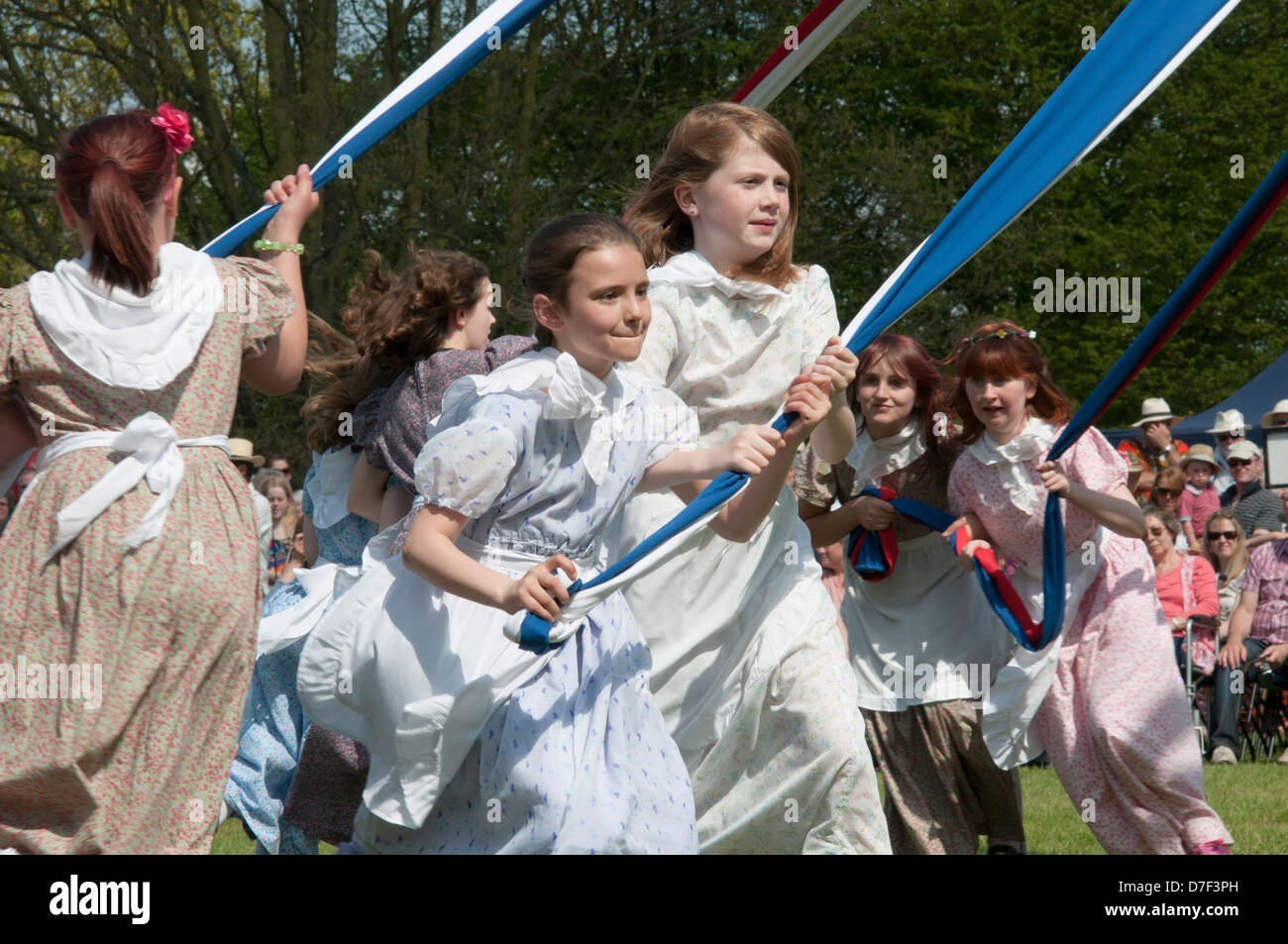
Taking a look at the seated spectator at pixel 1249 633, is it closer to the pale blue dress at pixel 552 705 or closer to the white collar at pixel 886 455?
the white collar at pixel 886 455

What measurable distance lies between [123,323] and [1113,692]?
10.6ft

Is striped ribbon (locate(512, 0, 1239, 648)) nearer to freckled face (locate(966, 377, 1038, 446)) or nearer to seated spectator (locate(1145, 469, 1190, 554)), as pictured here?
freckled face (locate(966, 377, 1038, 446))

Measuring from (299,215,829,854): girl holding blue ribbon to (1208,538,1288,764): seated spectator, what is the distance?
254 inches

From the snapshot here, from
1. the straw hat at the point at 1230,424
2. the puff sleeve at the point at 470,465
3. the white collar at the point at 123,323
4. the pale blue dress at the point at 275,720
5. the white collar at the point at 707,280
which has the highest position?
the white collar at the point at 707,280

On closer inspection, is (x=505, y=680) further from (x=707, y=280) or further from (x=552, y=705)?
(x=707, y=280)

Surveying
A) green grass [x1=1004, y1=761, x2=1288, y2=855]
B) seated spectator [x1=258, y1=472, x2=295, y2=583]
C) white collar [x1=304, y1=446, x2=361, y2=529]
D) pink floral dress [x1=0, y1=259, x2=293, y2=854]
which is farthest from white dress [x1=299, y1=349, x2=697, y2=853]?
seated spectator [x1=258, y1=472, x2=295, y2=583]

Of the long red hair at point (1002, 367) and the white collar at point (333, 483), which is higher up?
the long red hair at point (1002, 367)

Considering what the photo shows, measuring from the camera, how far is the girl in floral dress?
11.0 ft

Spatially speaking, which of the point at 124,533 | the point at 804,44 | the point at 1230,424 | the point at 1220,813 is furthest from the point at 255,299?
the point at 1230,424

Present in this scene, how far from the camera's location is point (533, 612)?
3.23 metres

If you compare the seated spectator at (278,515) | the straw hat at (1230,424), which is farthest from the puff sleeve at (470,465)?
the straw hat at (1230,424)

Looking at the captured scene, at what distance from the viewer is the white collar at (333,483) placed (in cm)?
550

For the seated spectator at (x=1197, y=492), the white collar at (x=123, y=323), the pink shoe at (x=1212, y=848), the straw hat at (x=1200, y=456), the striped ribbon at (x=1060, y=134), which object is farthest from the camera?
the straw hat at (x=1200, y=456)

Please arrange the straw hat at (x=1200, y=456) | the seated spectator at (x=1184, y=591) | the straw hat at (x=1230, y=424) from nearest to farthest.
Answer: the seated spectator at (x=1184, y=591) < the straw hat at (x=1230, y=424) < the straw hat at (x=1200, y=456)
